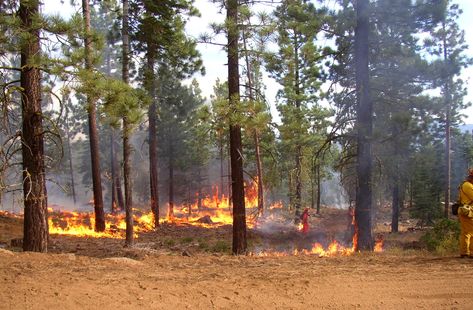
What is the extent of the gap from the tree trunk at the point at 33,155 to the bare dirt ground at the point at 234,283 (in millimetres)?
1036

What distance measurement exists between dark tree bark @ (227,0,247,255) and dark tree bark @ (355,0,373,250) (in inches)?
156

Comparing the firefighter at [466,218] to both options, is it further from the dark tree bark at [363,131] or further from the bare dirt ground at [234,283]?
the dark tree bark at [363,131]

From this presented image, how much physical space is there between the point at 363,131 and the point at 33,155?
31.1 ft

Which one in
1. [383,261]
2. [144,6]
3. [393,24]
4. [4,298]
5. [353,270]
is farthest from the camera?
[144,6]

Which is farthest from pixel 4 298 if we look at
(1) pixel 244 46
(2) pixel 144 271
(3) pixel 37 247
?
(1) pixel 244 46

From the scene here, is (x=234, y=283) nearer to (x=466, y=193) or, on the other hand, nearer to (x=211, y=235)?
(x=466, y=193)

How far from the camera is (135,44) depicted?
15.0 meters

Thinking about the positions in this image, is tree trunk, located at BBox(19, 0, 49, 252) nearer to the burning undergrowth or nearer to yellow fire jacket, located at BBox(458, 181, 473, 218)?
the burning undergrowth

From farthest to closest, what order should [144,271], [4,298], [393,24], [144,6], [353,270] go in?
[144,6] → [393,24] → [353,270] → [144,271] → [4,298]

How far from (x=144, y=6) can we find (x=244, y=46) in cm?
455

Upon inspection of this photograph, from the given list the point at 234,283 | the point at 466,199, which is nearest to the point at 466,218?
the point at 466,199

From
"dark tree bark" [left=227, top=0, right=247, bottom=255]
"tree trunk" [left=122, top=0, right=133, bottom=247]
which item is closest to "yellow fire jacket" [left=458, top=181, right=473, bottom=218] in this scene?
"dark tree bark" [left=227, top=0, right=247, bottom=255]

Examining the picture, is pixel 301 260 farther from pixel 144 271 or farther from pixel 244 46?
pixel 244 46

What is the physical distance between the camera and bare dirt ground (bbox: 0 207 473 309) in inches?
222
